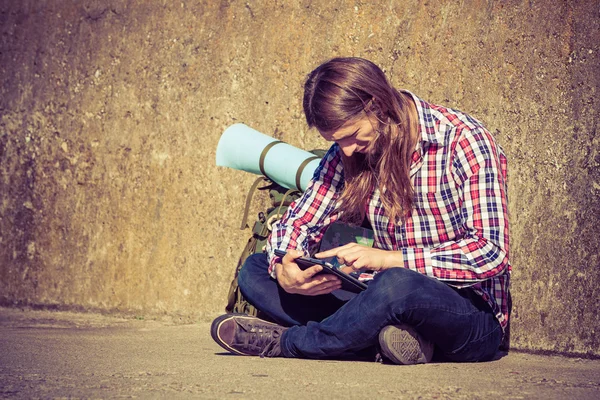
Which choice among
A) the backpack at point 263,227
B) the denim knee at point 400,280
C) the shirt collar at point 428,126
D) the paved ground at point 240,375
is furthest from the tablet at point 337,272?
the backpack at point 263,227

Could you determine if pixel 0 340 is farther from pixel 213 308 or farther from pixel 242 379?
pixel 242 379

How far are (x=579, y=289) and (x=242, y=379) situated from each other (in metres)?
1.47

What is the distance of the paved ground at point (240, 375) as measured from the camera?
217 cm

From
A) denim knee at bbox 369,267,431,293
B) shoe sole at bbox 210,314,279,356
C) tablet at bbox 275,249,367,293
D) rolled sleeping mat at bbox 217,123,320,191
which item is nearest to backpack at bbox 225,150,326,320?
rolled sleeping mat at bbox 217,123,320,191

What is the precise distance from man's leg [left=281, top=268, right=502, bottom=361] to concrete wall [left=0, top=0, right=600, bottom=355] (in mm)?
619

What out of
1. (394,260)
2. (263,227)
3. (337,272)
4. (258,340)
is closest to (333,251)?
(337,272)

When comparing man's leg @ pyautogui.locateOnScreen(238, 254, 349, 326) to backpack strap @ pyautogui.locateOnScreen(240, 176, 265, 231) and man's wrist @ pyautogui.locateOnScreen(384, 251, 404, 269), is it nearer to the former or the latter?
man's wrist @ pyautogui.locateOnScreen(384, 251, 404, 269)

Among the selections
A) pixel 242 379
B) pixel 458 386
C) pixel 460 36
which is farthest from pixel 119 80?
pixel 458 386

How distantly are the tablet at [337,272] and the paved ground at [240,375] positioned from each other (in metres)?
0.26

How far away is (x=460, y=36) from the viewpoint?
3.61 metres

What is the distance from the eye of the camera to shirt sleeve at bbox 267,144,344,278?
10.3 ft

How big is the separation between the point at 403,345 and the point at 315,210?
2.39 feet

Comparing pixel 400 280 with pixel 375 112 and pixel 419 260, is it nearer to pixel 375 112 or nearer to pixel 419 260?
pixel 419 260

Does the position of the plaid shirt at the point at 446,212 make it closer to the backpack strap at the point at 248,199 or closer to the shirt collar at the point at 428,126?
the shirt collar at the point at 428,126
